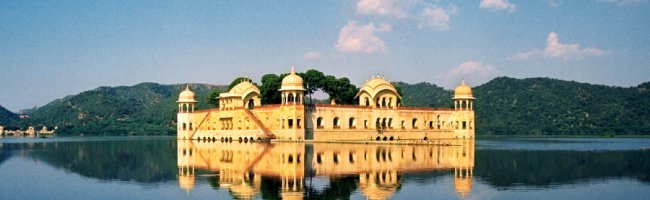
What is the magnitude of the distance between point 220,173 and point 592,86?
75.0 metres

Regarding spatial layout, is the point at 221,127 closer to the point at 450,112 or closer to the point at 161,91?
the point at 450,112

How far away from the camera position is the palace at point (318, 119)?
48.6m

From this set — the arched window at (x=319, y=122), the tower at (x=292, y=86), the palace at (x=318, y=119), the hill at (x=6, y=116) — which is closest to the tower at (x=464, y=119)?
the palace at (x=318, y=119)

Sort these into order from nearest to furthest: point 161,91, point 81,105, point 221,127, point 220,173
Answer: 1. point 220,173
2. point 221,127
3. point 81,105
4. point 161,91

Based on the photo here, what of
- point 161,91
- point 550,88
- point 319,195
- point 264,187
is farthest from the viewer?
point 161,91

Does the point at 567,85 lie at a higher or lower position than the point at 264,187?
higher

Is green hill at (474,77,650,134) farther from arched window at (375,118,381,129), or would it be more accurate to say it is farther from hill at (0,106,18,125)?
hill at (0,106,18,125)

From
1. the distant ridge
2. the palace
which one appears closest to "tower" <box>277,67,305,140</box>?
the palace

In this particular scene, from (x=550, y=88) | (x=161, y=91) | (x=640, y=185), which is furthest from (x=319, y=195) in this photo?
(x=161, y=91)

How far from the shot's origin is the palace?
48.6 m

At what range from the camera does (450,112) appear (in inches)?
2411

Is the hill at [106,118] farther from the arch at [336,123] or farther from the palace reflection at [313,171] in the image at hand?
the palace reflection at [313,171]

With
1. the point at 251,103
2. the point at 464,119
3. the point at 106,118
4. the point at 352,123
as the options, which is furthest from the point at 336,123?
the point at 106,118

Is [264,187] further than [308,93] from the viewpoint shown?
No
